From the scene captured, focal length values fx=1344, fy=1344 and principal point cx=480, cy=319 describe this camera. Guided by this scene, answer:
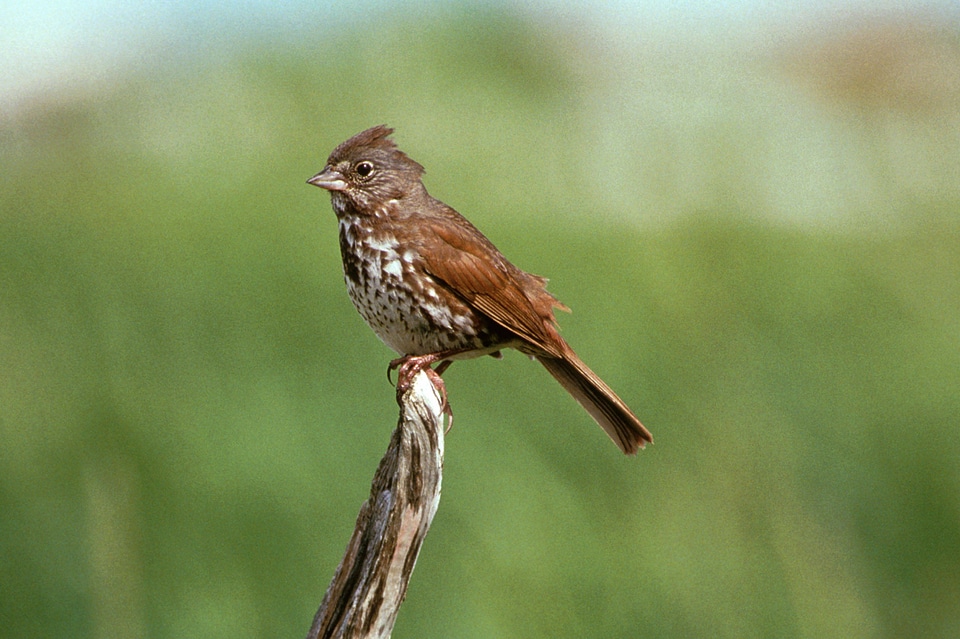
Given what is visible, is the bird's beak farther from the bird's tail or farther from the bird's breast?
the bird's tail

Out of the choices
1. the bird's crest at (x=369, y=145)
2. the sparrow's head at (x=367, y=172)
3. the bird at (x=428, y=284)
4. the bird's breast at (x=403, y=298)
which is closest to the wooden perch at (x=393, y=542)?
the bird at (x=428, y=284)

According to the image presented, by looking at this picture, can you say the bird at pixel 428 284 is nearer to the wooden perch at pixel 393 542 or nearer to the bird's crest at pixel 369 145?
the bird's crest at pixel 369 145

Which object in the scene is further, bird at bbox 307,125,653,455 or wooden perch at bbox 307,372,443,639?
bird at bbox 307,125,653,455

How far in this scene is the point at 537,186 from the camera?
8781mm

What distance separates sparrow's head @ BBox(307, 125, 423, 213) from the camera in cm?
440

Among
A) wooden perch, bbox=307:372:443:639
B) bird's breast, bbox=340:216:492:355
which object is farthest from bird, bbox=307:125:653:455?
wooden perch, bbox=307:372:443:639

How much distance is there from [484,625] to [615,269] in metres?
2.39

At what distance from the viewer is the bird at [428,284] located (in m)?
4.25

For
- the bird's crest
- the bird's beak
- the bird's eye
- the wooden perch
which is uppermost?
the bird's crest

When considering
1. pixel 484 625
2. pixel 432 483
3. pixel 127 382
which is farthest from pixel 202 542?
pixel 432 483

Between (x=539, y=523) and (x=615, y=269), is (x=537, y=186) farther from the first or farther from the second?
A: (x=539, y=523)

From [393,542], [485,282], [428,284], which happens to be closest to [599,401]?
[485,282]

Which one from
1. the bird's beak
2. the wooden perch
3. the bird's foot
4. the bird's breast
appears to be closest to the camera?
the wooden perch

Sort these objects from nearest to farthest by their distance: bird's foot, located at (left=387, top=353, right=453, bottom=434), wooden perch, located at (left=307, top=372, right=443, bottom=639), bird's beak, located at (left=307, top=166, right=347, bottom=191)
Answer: wooden perch, located at (left=307, top=372, right=443, bottom=639) → bird's foot, located at (left=387, top=353, right=453, bottom=434) → bird's beak, located at (left=307, top=166, right=347, bottom=191)
